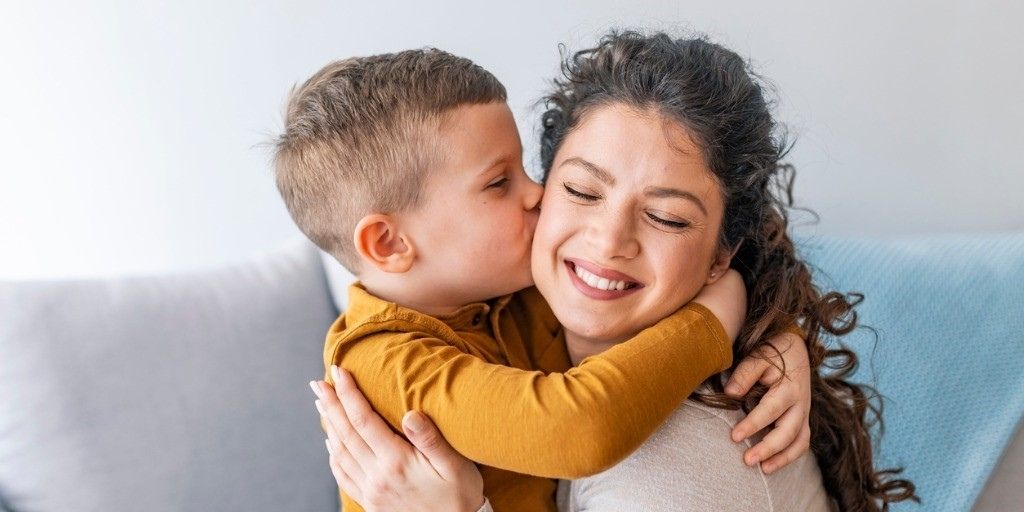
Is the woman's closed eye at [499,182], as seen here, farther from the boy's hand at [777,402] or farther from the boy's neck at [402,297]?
the boy's hand at [777,402]

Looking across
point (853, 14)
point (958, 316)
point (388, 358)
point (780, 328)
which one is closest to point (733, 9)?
point (853, 14)

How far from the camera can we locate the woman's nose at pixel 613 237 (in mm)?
1282

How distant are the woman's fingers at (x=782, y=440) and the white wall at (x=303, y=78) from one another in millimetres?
1015

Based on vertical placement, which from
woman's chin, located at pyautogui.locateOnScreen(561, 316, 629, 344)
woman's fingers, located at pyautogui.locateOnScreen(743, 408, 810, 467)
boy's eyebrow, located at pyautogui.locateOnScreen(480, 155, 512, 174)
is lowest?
woman's fingers, located at pyautogui.locateOnScreen(743, 408, 810, 467)

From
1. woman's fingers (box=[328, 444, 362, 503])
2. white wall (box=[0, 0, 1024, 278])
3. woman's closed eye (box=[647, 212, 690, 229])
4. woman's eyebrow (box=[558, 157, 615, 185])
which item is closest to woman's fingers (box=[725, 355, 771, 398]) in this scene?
woman's closed eye (box=[647, 212, 690, 229])

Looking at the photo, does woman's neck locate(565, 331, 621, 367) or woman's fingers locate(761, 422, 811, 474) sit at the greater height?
woman's neck locate(565, 331, 621, 367)

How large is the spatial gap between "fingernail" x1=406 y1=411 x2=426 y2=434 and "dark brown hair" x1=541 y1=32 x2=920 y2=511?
1.25 feet

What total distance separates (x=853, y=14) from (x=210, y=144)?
1548 millimetres

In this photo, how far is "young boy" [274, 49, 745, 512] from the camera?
122cm

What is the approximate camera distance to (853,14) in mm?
2102

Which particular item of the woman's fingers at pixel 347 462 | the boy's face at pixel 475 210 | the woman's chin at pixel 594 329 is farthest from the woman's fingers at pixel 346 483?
the woman's chin at pixel 594 329

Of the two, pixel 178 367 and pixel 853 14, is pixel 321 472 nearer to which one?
pixel 178 367

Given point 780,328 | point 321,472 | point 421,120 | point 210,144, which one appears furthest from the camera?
point 210,144

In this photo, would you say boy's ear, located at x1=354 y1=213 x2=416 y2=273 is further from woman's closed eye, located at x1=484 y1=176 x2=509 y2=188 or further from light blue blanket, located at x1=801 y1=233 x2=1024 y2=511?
light blue blanket, located at x1=801 y1=233 x2=1024 y2=511
